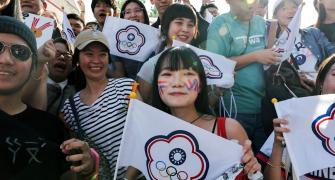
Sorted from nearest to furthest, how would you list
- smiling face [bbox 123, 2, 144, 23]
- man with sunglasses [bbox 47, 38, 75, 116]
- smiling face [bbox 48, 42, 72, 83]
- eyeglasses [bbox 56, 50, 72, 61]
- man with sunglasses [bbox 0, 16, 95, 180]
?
1. man with sunglasses [bbox 0, 16, 95, 180]
2. man with sunglasses [bbox 47, 38, 75, 116]
3. smiling face [bbox 48, 42, 72, 83]
4. eyeglasses [bbox 56, 50, 72, 61]
5. smiling face [bbox 123, 2, 144, 23]

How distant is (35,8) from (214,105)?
277cm

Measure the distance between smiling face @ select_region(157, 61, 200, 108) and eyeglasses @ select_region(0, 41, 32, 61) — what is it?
985 millimetres

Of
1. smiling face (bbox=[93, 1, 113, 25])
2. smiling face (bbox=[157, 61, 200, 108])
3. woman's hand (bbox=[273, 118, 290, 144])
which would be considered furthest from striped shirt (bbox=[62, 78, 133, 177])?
smiling face (bbox=[93, 1, 113, 25])

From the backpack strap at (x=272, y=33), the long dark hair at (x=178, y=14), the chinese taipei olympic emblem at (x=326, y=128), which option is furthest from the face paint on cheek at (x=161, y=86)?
the backpack strap at (x=272, y=33)

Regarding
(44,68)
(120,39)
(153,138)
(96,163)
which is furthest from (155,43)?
(96,163)

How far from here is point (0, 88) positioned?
2359mm

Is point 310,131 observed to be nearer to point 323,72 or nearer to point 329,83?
point 329,83

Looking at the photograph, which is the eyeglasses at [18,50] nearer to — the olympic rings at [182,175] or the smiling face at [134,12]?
the olympic rings at [182,175]

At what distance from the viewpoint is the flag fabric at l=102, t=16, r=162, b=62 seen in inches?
185

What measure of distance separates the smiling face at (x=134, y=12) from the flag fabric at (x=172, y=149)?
103 inches

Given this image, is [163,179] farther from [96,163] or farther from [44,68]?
[44,68]

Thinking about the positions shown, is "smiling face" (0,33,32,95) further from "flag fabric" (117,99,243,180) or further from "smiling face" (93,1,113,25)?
"smiling face" (93,1,113,25)

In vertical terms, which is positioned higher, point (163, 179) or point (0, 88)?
point (0, 88)

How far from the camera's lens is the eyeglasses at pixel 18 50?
2.37m
